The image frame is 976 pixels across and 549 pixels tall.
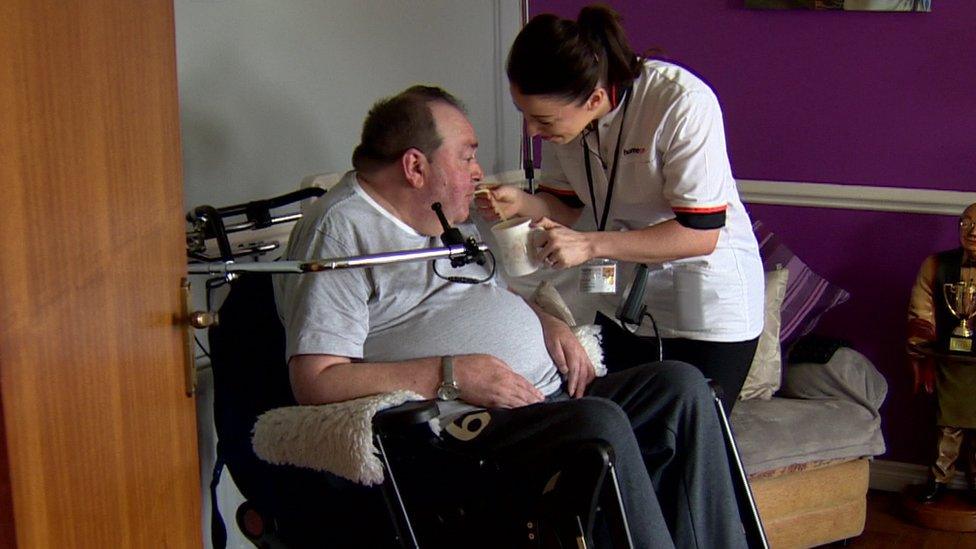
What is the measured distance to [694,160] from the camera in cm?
219

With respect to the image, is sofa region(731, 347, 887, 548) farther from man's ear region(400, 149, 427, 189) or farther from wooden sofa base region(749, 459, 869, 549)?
man's ear region(400, 149, 427, 189)

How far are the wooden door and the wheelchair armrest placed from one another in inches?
18.9

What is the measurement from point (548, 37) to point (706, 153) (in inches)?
14.8

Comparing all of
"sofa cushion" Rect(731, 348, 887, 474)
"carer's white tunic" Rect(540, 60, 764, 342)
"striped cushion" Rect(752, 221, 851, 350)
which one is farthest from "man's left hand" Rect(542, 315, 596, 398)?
"striped cushion" Rect(752, 221, 851, 350)

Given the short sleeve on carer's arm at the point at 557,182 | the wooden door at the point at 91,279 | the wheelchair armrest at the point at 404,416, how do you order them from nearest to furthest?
1. the wooden door at the point at 91,279
2. the wheelchair armrest at the point at 404,416
3. the short sleeve on carer's arm at the point at 557,182

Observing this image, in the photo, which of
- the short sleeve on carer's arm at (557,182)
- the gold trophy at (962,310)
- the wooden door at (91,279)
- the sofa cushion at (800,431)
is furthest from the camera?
the gold trophy at (962,310)

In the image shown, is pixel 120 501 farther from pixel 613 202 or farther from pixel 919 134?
pixel 919 134

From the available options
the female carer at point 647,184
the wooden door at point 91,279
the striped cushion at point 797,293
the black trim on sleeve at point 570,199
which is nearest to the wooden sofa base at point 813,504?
the striped cushion at point 797,293

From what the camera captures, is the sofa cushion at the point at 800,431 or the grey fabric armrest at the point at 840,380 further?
the grey fabric armrest at the point at 840,380

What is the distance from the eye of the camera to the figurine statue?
3.12 meters

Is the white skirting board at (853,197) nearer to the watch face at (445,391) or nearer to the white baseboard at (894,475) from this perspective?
the white baseboard at (894,475)

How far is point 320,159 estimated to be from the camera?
2740 millimetres

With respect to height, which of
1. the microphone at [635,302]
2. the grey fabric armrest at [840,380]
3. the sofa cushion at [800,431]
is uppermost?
the microphone at [635,302]

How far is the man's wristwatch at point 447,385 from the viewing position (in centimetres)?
193
